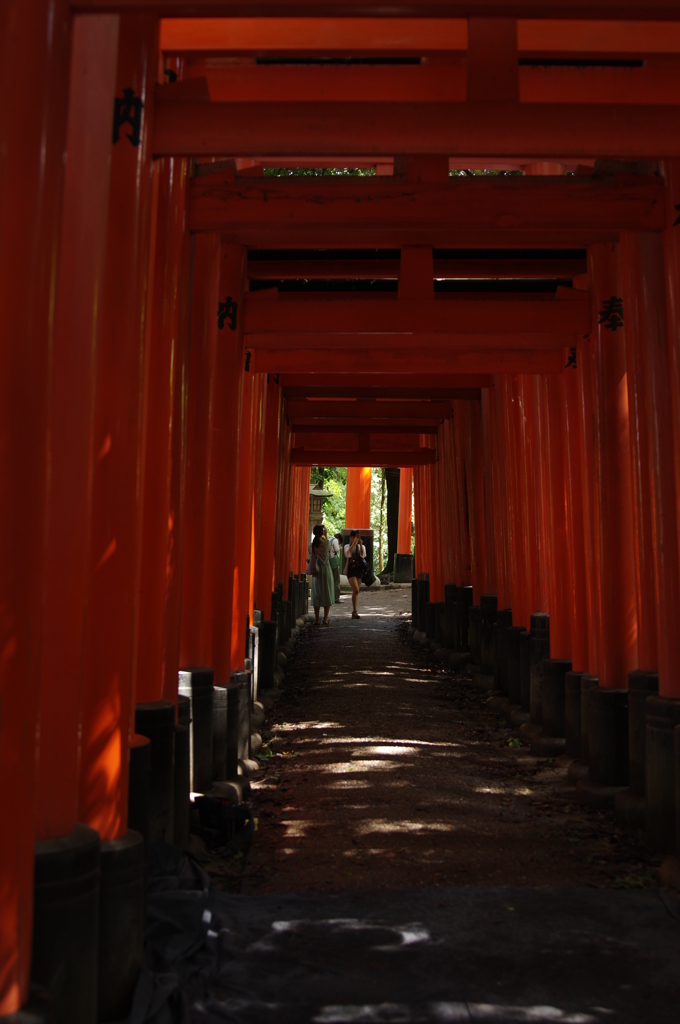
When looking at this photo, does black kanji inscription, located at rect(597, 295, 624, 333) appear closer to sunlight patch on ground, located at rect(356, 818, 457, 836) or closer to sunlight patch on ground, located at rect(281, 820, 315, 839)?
sunlight patch on ground, located at rect(356, 818, 457, 836)

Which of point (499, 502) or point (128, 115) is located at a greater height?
point (128, 115)

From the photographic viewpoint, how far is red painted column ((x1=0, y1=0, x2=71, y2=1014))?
240 cm

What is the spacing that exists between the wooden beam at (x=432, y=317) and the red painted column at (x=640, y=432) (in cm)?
124

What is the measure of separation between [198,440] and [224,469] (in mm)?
619

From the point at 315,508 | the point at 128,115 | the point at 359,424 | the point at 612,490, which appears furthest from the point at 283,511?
the point at 315,508

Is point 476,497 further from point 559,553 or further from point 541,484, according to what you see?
point 559,553

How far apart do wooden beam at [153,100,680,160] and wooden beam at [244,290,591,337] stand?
2.79 metres

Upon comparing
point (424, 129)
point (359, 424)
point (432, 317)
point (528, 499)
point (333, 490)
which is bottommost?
point (528, 499)

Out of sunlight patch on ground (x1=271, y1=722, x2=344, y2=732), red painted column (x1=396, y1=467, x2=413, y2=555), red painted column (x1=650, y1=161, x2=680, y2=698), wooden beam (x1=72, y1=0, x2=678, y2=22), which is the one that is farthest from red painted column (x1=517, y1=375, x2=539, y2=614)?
red painted column (x1=396, y1=467, x2=413, y2=555)

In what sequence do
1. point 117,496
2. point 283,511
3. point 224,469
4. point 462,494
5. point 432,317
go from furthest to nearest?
point 283,511 < point 462,494 < point 432,317 < point 224,469 < point 117,496

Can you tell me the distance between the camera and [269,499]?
40.2ft

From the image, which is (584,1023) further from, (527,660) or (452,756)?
(527,660)

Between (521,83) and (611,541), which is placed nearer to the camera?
(521,83)

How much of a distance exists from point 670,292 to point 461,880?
310 cm
